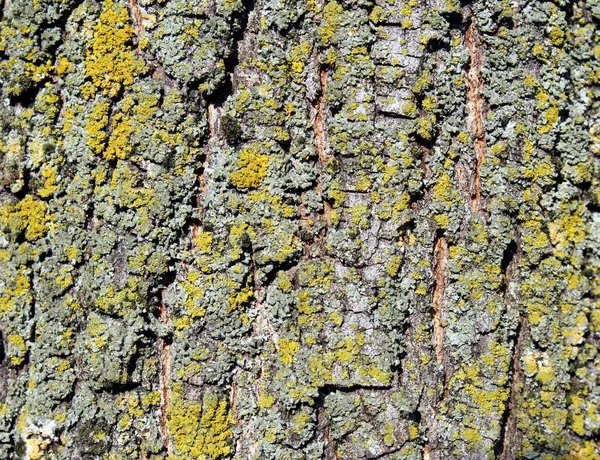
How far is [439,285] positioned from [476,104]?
1.40 feet

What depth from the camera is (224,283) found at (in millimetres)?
1363

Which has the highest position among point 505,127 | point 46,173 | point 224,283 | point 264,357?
point 46,173

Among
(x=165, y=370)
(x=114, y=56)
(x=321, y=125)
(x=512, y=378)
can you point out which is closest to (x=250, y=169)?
(x=321, y=125)

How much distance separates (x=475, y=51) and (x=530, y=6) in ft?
0.51

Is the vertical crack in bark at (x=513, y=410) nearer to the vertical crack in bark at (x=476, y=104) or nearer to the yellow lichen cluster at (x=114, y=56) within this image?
the vertical crack in bark at (x=476, y=104)

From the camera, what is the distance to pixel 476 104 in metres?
1.39

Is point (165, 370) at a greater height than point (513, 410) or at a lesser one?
greater

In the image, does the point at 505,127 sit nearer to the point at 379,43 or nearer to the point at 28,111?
the point at 379,43

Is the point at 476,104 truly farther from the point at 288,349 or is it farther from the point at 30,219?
the point at 30,219

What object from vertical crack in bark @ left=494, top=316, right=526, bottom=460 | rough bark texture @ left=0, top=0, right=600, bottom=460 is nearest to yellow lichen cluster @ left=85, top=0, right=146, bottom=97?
rough bark texture @ left=0, top=0, right=600, bottom=460

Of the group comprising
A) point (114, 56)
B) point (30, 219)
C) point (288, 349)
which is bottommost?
point (288, 349)

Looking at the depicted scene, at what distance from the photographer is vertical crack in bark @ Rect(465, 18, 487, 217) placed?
139 centimetres

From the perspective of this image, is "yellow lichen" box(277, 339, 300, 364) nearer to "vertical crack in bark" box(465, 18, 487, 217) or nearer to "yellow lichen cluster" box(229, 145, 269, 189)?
"yellow lichen cluster" box(229, 145, 269, 189)

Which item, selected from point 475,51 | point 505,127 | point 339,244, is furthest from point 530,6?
point 339,244
